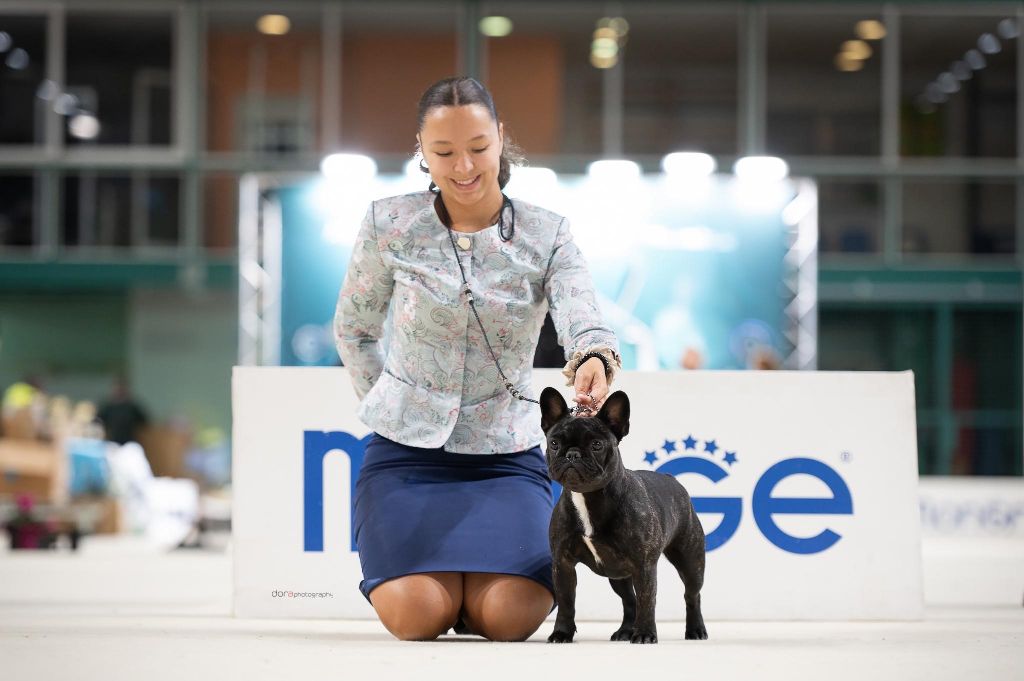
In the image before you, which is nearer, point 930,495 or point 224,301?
point 930,495

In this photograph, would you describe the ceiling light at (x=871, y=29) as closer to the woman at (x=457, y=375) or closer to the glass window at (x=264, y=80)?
the glass window at (x=264, y=80)

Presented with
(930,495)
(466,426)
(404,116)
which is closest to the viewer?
(466,426)

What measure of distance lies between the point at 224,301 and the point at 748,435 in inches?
568

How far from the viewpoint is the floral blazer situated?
397cm

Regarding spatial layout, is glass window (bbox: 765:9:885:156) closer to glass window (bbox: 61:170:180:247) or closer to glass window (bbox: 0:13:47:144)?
glass window (bbox: 61:170:180:247)

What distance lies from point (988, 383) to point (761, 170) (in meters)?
6.84

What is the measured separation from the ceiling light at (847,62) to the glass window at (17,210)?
10.2 m

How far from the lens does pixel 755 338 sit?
1258 cm

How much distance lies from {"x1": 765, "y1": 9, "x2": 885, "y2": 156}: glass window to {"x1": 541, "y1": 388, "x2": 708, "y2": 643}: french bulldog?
48.8 feet

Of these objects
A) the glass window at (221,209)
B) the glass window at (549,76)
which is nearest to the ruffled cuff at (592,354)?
the glass window at (549,76)

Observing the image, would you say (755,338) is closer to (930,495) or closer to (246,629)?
(930,495)

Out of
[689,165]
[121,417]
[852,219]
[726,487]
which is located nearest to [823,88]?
[852,219]

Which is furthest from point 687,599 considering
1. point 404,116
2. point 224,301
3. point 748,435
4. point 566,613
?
point 224,301

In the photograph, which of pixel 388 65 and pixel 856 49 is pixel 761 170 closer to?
pixel 856 49
